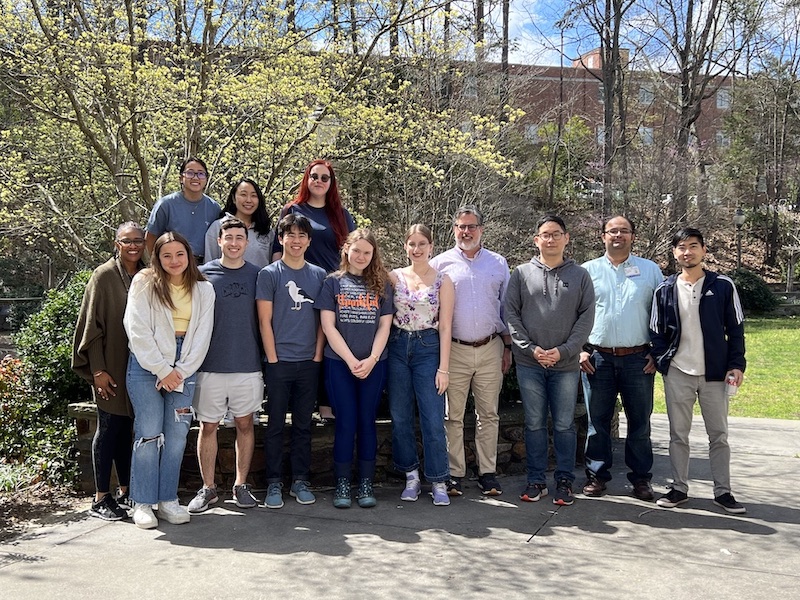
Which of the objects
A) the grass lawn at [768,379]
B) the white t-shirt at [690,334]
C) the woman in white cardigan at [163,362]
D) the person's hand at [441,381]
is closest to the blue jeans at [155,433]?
the woman in white cardigan at [163,362]

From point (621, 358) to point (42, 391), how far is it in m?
4.21

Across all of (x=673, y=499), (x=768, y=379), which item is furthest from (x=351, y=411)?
(x=768, y=379)

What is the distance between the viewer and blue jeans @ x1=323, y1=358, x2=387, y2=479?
4.86m

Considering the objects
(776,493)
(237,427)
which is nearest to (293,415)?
(237,427)

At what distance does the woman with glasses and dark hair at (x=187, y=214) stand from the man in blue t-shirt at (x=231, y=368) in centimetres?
49

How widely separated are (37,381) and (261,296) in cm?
203

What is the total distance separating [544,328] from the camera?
16.1 feet

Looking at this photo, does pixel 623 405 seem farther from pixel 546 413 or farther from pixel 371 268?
pixel 371 268


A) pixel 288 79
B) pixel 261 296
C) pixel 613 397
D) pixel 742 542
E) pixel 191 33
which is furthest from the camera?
pixel 191 33

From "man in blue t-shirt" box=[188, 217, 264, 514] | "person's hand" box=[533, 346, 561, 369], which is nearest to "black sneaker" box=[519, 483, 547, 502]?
"person's hand" box=[533, 346, 561, 369]

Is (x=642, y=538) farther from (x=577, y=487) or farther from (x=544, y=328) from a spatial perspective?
(x=544, y=328)

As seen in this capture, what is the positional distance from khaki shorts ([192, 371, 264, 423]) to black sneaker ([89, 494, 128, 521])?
723mm

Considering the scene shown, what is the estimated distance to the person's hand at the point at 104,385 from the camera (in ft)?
14.8

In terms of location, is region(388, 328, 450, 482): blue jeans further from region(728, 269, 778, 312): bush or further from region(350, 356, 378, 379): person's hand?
region(728, 269, 778, 312): bush
